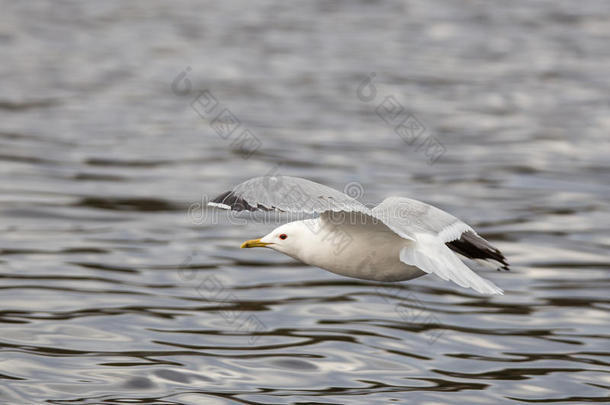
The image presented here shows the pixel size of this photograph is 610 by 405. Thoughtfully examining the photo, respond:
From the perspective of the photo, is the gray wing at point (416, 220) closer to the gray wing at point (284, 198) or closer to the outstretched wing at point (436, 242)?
the outstretched wing at point (436, 242)

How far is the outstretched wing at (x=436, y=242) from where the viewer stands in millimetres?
6109

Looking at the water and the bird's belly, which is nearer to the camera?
the bird's belly

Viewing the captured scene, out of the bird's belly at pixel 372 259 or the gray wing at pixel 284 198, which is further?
the bird's belly at pixel 372 259

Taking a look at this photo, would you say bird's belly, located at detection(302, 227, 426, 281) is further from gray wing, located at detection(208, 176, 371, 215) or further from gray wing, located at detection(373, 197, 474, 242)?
gray wing, located at detection(208, 176, 371, 215)

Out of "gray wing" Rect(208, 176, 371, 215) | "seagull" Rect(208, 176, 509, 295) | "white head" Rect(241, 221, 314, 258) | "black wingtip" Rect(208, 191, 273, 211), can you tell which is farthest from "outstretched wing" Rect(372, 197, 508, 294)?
"black wingtip" Rect(208, 191, 273, 211)

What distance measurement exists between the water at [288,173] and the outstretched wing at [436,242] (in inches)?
58.5

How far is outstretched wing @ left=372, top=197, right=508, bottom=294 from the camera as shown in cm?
611

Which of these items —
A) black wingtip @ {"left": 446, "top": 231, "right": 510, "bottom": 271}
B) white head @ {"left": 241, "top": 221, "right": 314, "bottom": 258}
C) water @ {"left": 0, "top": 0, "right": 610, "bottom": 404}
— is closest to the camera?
white head @ {"left": 241, "top": 221, "right": 314, "bottom": 258}

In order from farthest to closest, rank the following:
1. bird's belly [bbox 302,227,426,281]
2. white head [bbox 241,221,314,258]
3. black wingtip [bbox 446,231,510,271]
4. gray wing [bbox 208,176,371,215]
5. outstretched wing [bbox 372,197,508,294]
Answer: black wingtip [bbox 446,231,510,271]
white head [bbox 241,221,314,258]
bird's belly [bbox 302,227,426,281]
gray wing [bbox 208,176,371,215]
outstretched wing [bbox 372,197,508,294]

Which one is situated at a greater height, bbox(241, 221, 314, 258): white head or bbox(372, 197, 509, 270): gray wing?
bbox(372, 197, 509, 270): gray wing

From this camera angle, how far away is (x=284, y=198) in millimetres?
6316

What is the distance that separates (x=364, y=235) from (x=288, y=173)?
9607 millimetres

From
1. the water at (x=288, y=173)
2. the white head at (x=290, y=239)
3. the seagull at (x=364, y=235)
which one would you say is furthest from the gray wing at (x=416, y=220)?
the water at (x=288, y=173)

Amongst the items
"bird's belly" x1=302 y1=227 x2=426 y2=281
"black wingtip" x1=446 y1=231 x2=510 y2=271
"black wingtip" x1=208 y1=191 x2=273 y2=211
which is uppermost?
"black wingtip" x1=446 y1=231 x2=510 y2=271
